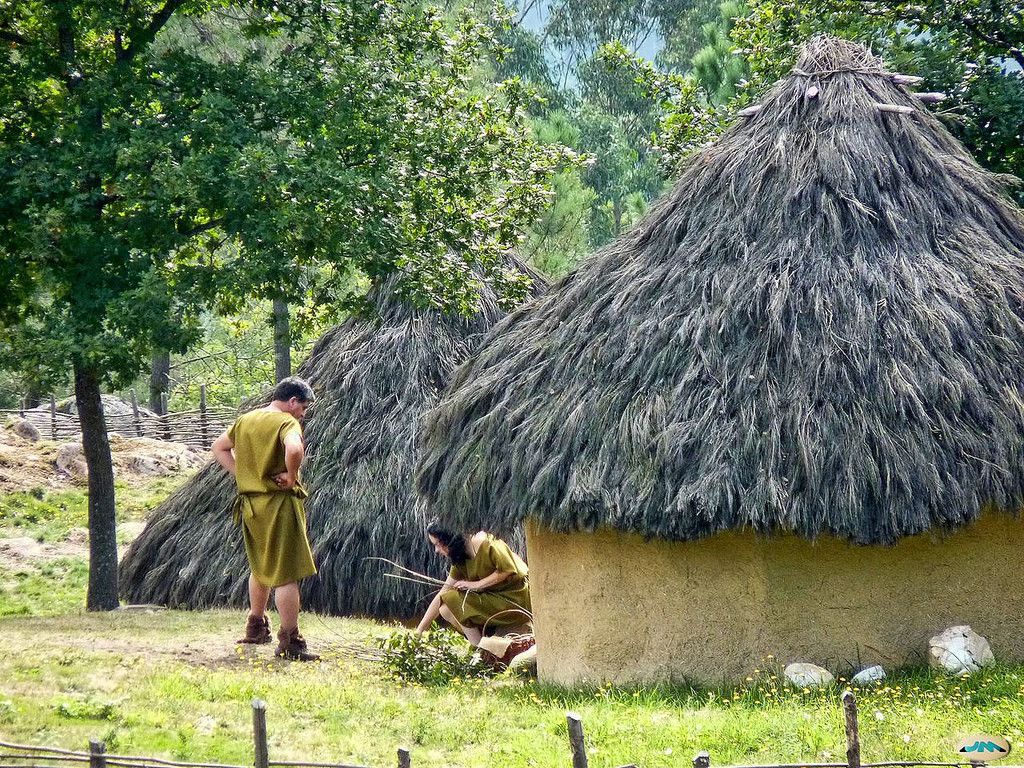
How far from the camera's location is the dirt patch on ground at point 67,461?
1730 centimetres

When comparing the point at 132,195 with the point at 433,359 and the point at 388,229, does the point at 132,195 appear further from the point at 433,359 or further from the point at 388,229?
the point at 433,359

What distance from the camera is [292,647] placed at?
8.12m

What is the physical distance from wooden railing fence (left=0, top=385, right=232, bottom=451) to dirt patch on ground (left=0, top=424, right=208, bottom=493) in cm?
225

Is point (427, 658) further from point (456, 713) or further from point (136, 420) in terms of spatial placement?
point (136, 420)

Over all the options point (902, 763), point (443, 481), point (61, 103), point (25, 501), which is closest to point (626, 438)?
point (443, 481)

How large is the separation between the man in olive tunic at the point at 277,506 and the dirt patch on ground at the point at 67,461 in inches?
377

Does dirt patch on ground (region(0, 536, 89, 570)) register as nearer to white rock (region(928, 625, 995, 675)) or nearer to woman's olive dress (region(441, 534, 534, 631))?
woman's olive dress (region(441, 534, 534, 631))

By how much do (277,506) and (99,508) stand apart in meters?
3.62

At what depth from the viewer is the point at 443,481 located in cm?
827

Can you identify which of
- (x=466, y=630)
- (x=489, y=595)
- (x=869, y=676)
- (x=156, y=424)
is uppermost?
(x=156, y=424)

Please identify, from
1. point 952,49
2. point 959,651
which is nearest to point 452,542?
point 959,651

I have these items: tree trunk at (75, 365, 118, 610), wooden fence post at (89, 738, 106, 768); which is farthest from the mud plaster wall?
tree trunk at (75, 365, 118, 610)

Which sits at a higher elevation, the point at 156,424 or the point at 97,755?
the point at 156,424

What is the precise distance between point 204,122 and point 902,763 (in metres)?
6.77
